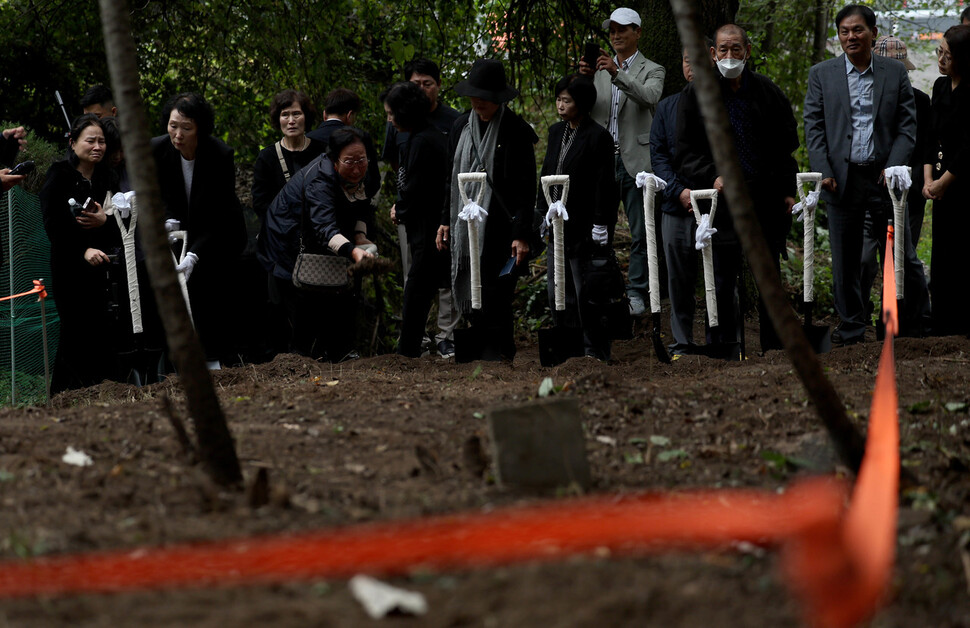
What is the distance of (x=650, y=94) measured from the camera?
8.02 m

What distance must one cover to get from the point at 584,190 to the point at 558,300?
0.81 m

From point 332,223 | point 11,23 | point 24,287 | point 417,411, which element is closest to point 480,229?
point 332,223

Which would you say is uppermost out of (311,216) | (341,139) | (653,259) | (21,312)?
(341,139)

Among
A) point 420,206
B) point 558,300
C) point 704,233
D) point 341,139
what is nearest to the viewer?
point 704,233

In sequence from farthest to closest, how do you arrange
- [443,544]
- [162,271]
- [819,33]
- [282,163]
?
[819,33]
[282,163]
[162,271]
[443,544]

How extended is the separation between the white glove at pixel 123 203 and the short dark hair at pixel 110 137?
1.45ft

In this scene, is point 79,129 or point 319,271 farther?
point 319,271

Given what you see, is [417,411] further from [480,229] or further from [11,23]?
[11,23]

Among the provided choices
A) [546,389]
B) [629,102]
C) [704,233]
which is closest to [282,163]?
[629,102]

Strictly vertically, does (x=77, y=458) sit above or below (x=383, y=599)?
above

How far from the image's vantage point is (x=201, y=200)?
7.36m

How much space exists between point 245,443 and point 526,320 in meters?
6.52

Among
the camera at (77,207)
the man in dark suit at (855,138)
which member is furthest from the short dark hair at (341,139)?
the man in dark suit at (855,138)

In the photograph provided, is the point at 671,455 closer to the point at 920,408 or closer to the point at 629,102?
the point at 920,408
